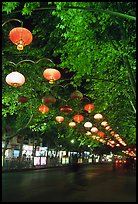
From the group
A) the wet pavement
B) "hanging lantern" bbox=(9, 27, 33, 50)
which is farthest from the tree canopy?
the wet pavement

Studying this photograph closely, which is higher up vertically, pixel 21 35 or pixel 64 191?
pixel 21 35

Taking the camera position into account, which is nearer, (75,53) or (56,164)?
(75,53)

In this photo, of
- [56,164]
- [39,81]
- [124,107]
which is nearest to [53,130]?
[56,164]

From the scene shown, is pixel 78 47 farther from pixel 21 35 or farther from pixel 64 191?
pixel 64 191

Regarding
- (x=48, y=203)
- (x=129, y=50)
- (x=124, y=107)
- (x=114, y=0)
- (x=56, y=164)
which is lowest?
(x=56, y=164)

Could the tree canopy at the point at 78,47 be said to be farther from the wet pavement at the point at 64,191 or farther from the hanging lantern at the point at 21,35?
the wet pavement at the point at 64,191

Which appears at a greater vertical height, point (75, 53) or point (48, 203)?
point (75, 53)

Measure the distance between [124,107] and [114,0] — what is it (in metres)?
11.2

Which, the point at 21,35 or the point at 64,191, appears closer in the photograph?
the point at 21,35

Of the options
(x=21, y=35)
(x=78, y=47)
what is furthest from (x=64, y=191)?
(x=21, y=35)

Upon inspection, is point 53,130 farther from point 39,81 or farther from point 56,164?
point 39,81

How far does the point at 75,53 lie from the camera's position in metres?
11.6

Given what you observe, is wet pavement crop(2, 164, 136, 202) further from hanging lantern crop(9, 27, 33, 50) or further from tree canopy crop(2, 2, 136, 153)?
hanging lantern crop(9, 27, 33, 50)

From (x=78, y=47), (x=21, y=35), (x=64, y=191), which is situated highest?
(x=78, y=47)
